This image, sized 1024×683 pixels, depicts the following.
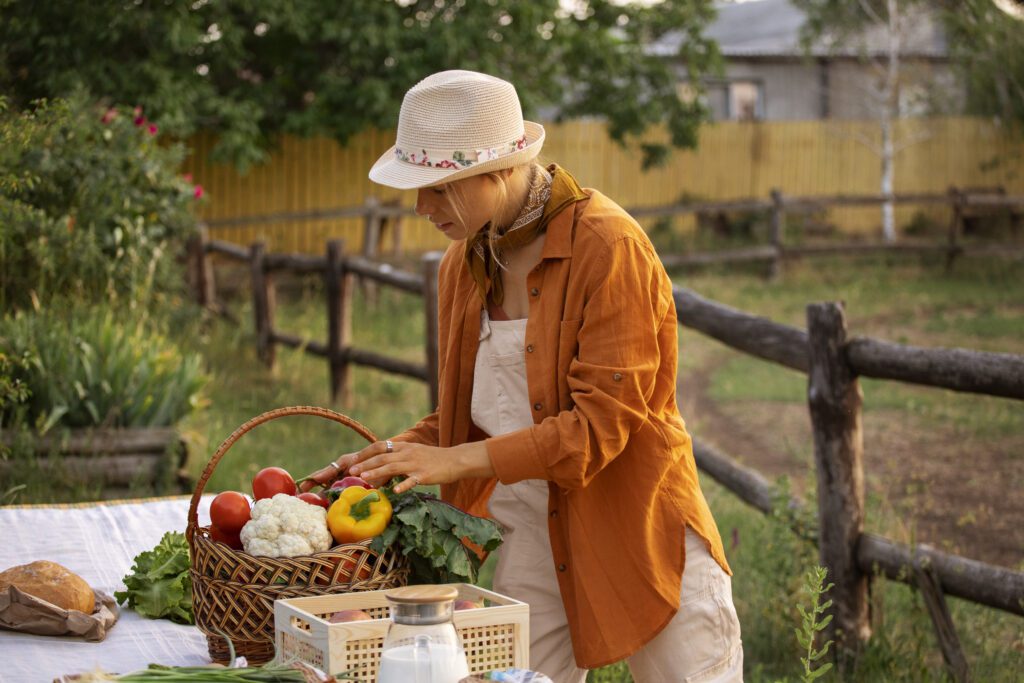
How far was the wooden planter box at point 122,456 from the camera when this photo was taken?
6.04 metres

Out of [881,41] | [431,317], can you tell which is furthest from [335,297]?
[881,41]

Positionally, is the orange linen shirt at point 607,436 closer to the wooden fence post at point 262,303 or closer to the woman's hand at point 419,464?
the woman's hand at point 419,464

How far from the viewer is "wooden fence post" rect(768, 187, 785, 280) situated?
59.5 feet

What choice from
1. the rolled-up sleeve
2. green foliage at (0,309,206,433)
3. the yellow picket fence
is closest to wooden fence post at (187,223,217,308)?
green foliage at (0,309,206,433)

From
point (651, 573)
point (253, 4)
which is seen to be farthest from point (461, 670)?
point (253, 4)

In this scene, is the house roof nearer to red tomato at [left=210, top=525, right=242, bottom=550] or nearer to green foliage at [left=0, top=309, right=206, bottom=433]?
green foliage at [left=0, top=309, right=206, bottom=433]

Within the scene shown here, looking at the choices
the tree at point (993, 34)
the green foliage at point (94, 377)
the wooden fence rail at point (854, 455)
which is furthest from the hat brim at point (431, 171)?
the tree at point (993, 34)

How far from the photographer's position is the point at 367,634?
2189 millimetres

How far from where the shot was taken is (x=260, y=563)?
2.41 metres

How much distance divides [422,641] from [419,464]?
2.00 feet

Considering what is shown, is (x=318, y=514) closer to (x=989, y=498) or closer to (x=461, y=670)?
(x=461, y=670)

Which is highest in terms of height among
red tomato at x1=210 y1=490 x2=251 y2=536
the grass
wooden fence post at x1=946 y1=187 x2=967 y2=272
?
red tomato at x1=210 y1=490 x2=251 y2=536

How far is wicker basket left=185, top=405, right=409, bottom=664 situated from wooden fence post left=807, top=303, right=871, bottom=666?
2722mm

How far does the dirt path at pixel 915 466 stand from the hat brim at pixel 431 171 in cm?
298
